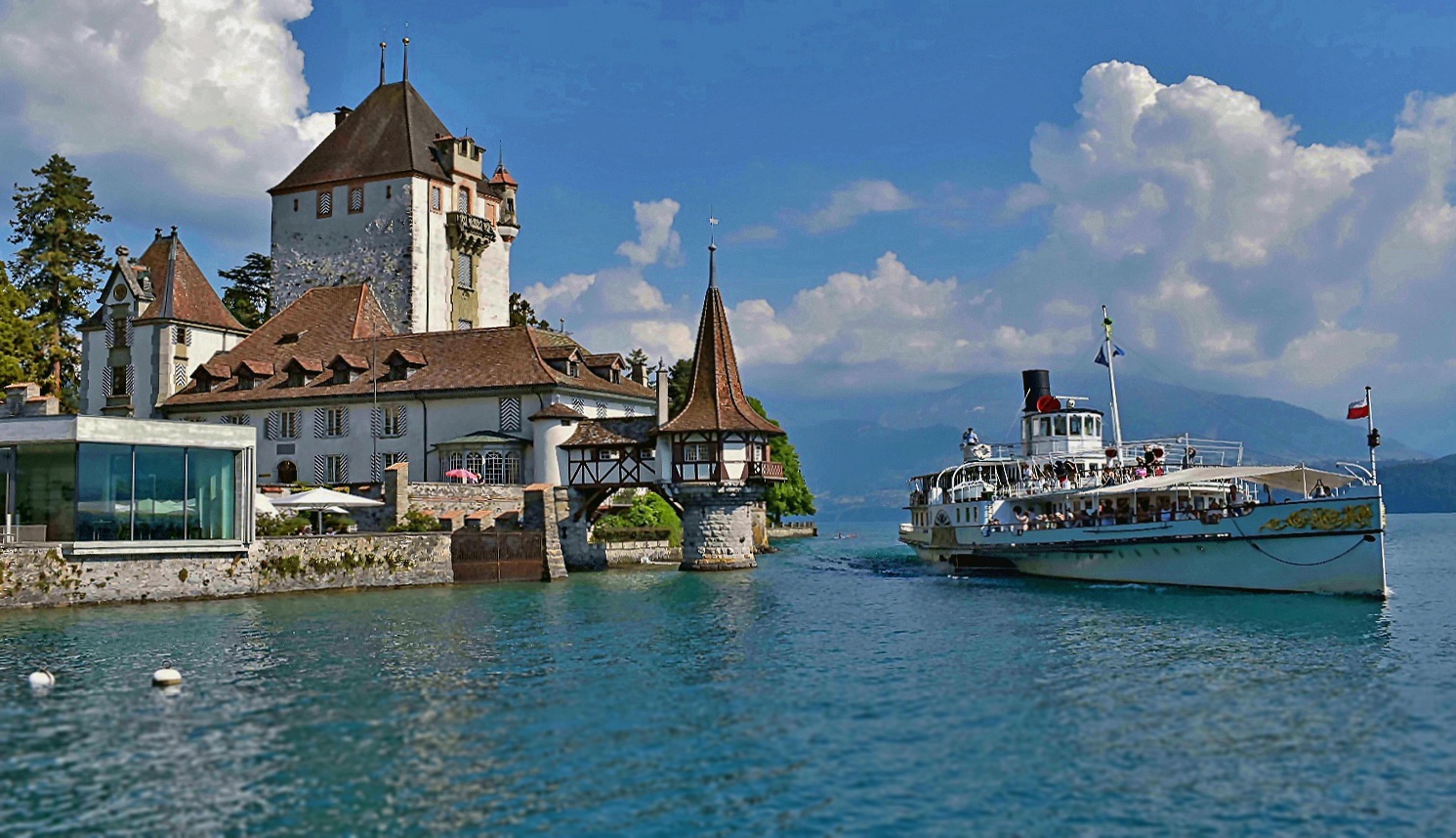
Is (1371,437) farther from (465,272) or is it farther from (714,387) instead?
(465,272)

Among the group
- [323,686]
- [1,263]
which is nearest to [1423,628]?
[323,686]

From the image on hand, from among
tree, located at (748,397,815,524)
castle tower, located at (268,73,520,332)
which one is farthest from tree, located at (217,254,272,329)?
tree, located at (748,397,815,524)

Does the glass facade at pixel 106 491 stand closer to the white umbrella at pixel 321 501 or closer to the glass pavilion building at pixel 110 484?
the glass pavilion building at pixel 110 484

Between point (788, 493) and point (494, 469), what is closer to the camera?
point (494, 469)

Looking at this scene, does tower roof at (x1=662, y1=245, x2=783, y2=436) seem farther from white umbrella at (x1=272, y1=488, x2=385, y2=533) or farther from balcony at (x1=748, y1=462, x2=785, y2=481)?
white umbrella at (x1=272, y1=488, x2=385, y2=533)

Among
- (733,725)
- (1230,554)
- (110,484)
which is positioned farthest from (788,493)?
(733,725)

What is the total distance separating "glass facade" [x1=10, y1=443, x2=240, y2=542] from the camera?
3941 centimetres

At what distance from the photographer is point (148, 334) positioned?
67.8 m

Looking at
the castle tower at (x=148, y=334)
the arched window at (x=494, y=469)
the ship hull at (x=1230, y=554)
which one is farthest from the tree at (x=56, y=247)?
the ship hull at (x=1230, y=554)

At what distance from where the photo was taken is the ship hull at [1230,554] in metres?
40.1

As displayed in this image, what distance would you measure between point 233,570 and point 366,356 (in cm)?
2488

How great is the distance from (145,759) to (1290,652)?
2319 centimetres

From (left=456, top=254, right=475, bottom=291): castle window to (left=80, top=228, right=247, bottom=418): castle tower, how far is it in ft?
46.8

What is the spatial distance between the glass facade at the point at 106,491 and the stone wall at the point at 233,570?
1.09 m
